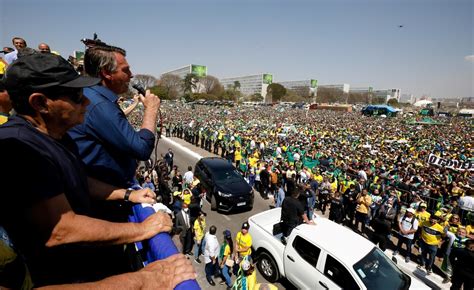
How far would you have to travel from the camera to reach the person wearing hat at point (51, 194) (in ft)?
3.07

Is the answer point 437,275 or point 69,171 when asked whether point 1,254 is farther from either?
point 437,275

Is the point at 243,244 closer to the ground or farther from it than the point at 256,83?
closer to the ground

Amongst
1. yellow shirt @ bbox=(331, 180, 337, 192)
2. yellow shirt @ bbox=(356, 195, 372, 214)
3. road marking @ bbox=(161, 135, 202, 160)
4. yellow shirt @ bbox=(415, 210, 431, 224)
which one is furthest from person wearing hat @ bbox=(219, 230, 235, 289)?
road marking @ bbox=(161, 135, 202, 160)

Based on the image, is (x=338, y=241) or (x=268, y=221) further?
(x=268, y=221)

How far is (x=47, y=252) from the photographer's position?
3.39 ft

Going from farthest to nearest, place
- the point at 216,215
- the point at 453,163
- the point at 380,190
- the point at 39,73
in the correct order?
the point at 453,163 < the point at 380,190 < the point at 216,215 < the point at 39,73

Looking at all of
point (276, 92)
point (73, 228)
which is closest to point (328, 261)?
point (73, 228)

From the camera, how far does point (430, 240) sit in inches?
291

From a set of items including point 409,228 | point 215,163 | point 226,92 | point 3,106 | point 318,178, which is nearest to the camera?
point 3,106

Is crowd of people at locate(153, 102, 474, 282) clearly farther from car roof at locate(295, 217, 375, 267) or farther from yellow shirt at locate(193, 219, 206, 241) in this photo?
yellow shirt at locate(193, 219, 206, 241)

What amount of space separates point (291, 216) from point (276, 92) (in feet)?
412

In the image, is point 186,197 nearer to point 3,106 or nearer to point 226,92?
point 3,106

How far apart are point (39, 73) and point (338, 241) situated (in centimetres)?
562

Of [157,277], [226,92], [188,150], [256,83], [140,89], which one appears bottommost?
[188,150]
